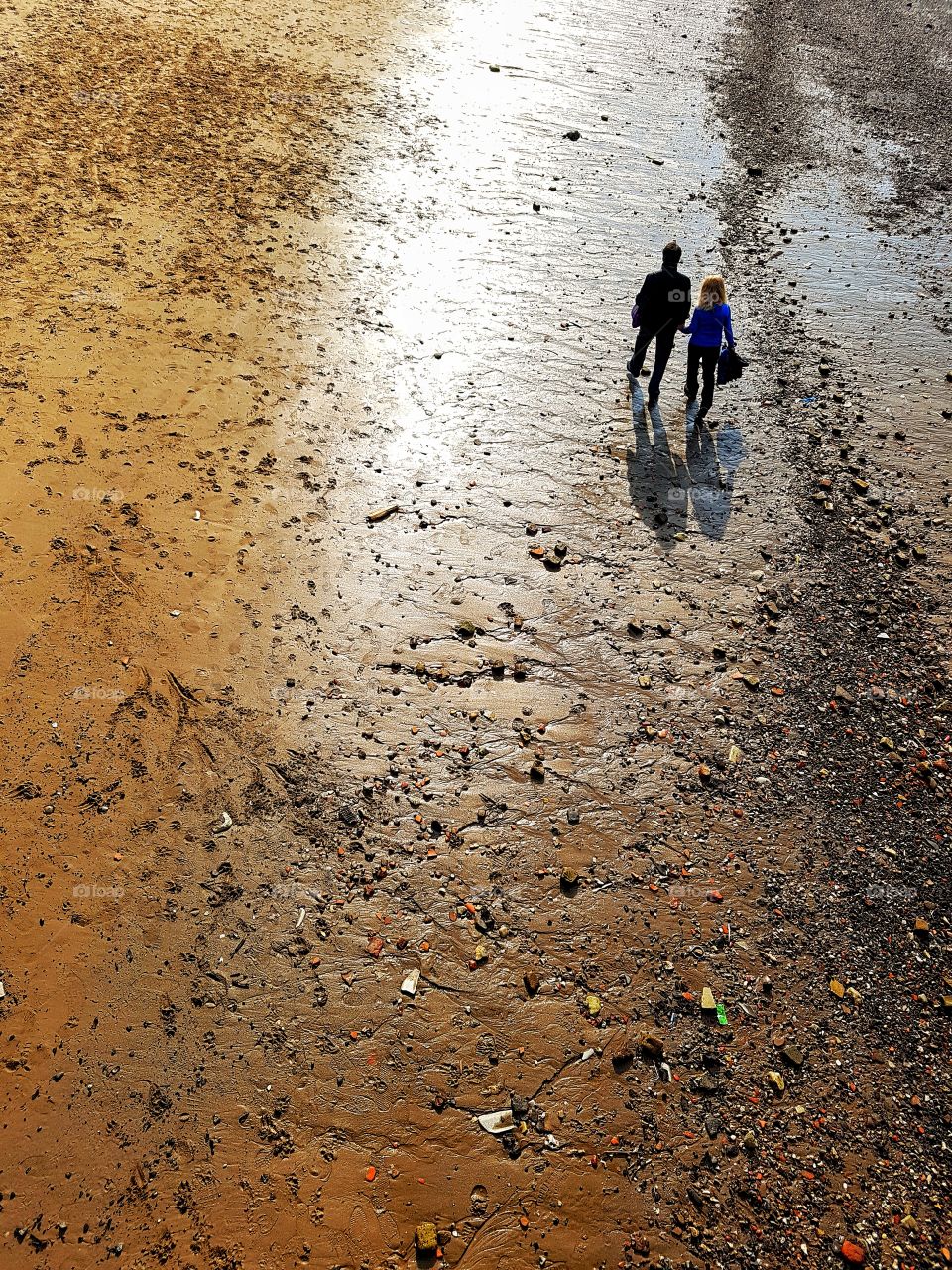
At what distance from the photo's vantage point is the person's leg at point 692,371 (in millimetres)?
9867

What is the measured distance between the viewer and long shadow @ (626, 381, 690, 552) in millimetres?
8883

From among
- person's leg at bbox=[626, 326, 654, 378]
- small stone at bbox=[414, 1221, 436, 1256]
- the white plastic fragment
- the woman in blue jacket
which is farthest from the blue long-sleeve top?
small stone at bbox=[414, 1221, 436, 1256]

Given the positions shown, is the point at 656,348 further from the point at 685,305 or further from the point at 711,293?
the point at 711,293

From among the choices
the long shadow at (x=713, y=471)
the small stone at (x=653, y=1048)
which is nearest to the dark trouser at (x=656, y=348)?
the long shadow at (x=713, y=471)

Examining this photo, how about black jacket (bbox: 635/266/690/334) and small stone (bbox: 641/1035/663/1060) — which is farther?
black jacket (bbox: 635/266/690/334)

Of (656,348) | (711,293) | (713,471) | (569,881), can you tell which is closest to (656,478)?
(713,471)

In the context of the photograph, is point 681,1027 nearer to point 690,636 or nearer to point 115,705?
point 690,636

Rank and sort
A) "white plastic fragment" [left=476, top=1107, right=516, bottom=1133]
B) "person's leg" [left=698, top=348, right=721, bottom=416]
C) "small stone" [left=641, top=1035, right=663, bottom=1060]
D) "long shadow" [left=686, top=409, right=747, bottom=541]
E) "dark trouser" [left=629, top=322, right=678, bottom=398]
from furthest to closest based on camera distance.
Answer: "dark trouser" [left=629, top=322, right=678, bottom=398], "person's leg" [left=698, top=348, right=721, bottom=416], "long shadow" [left=686, top=409, right=747, bottom=541], "small stone" [left=641, top=1035, right=663, bottom=1060], "white plastic fragment" [left=476, top=1107, right=516, bottom=1133]

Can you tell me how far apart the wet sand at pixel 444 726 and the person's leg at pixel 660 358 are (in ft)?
1.13

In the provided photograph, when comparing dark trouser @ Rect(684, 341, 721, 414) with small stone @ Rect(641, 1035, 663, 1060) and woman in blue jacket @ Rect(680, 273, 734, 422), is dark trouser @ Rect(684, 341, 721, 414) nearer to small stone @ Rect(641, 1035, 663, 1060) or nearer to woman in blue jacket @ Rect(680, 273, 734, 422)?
woman in blue jacket @ Rect(680, 273, 734, 422)

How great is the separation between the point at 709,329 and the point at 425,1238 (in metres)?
9.12

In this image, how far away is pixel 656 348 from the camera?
10133mm

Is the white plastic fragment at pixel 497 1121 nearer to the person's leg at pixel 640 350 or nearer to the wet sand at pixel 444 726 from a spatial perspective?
the wet sand at pixel 444 726

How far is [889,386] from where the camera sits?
36.1 ft
